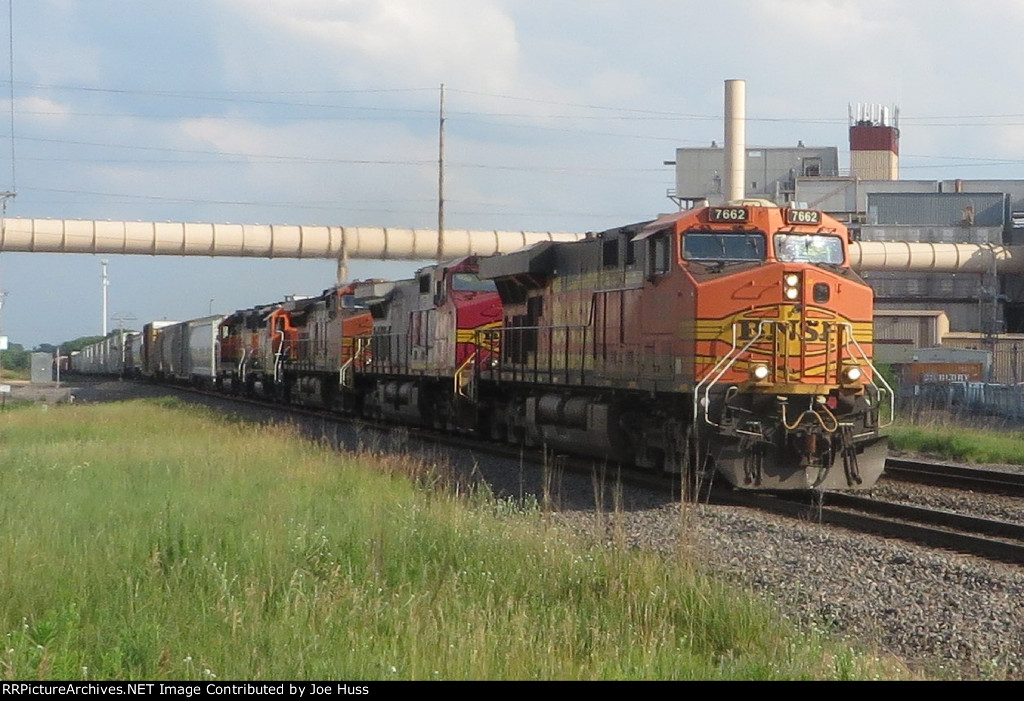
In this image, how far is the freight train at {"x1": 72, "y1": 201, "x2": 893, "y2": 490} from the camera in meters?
14.0

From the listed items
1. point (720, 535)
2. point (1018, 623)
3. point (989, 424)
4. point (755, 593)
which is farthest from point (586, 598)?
A: point (989, 424)

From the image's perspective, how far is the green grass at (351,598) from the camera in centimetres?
619

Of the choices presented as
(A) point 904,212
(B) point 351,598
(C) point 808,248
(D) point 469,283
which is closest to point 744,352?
(C) point 808,248

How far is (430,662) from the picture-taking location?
6102 millimetres

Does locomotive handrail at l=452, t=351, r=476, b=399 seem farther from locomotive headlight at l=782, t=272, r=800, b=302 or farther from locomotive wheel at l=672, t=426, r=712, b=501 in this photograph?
locomotive headlight at l=782, t=272, r=800, b=302

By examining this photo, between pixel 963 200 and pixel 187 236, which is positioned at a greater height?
pixel 963 200

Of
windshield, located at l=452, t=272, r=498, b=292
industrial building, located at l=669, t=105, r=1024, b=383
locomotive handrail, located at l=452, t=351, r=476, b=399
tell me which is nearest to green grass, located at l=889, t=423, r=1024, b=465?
locomotive handrail, located at l=452, t=351, r=476, b=399

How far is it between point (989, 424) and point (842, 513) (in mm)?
16195

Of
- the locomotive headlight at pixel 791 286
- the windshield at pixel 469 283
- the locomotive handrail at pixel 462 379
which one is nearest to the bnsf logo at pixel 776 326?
the locomotive headlight at pixel 791 286

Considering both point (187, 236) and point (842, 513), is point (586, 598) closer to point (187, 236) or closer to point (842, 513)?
point (842, 513)

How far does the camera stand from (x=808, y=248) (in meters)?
14.8

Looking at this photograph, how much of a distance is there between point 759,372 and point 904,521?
2.22 meters

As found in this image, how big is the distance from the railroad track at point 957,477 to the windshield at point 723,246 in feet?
13.7

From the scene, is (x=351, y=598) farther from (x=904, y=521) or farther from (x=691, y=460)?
(x=691, y=460)
